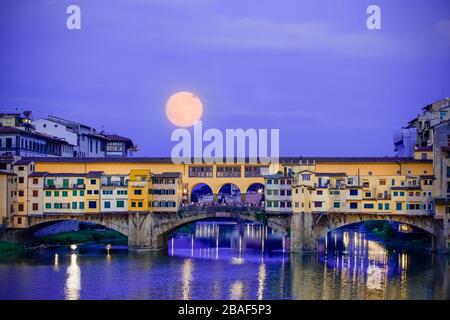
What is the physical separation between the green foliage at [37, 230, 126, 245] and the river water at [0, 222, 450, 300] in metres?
1.97

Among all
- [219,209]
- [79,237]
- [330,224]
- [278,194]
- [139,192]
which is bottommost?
[79,237]

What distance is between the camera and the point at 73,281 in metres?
36.5

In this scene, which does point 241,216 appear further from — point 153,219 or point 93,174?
point 93,174

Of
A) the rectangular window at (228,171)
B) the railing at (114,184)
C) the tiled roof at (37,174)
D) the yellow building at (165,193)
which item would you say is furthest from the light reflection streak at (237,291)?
the tiled roof at (37,174)

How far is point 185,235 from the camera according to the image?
67812mm

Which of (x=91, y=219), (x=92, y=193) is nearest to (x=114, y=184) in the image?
(x=92, y=193)

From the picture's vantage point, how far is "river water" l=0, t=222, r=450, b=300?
3378 centimetres

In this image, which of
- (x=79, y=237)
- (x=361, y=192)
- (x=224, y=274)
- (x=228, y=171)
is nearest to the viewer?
(x=224, y=274)

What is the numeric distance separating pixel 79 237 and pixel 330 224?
18629 millimetres

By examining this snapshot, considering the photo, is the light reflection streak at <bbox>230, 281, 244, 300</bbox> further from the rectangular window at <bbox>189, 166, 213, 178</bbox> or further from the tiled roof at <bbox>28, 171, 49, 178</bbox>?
the tiled roof at <bbox>28, 171, 49, 178</bbox>

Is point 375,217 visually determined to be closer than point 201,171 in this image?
Yes

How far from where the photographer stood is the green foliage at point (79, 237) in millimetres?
52406

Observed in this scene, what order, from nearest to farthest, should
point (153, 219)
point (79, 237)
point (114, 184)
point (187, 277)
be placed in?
point (187, 277), point (153, 219), point (114, 184), point (79, 237)

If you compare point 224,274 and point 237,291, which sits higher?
point 224,274
